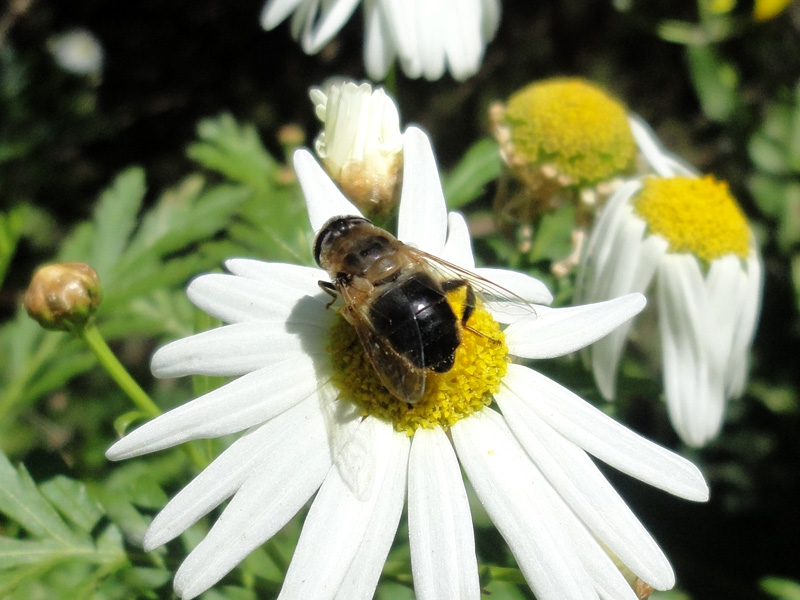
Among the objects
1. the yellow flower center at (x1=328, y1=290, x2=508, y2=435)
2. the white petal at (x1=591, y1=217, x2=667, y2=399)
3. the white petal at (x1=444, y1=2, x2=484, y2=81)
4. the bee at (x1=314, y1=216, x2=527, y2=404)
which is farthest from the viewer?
the white petal at (x1=444, y1=2, x2=484, y2=81)

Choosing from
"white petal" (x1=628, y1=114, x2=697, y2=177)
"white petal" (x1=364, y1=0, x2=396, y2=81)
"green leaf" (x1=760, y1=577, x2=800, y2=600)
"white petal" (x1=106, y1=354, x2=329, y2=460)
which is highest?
"white petal" (x1=364, y1=0, x2=396, y2=81)

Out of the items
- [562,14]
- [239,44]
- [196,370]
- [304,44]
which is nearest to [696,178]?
[304,44]

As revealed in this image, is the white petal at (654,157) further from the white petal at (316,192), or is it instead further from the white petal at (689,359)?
the white petal at (316,192)

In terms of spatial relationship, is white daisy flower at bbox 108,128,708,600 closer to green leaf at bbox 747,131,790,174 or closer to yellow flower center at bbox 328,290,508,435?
yellow flower center at bbox 328,290,508,435

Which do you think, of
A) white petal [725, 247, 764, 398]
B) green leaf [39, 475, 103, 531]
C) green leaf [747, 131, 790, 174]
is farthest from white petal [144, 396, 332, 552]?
green leaf [747, 131, 790, 174]

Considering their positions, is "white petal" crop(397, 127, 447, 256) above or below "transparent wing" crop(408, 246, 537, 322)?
above

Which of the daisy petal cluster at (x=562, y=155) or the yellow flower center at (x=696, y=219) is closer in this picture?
the yellow flower center at (x=696, y=219)

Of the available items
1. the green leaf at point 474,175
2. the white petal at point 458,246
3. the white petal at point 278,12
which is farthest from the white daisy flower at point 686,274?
the white petal at point 278,12
